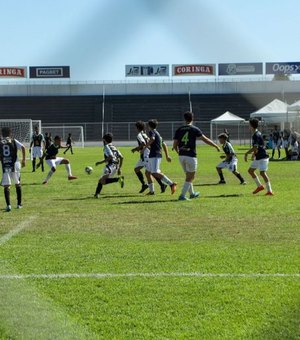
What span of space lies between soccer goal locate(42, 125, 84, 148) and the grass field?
48631mm

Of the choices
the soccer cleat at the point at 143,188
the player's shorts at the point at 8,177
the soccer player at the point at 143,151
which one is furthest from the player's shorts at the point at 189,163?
the player's shorts at the point at 8,177

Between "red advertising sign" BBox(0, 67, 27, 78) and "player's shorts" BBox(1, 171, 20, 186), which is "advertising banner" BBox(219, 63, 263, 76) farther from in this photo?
"player's shorts" BBox(1, 171, 20, 186)

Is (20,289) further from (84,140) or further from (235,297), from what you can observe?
(84,140)

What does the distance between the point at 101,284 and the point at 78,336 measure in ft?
5.23

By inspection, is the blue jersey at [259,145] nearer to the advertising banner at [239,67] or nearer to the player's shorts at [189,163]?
the player's shorts at [189,163]

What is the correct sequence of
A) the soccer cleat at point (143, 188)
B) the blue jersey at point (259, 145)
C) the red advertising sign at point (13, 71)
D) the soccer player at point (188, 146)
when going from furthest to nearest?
1. the soccer cleat at point (143, 188)
2. the blue jersey at point (259, 145)
3. the soccer player at point (188, 146)
4. the red advertising sign at point (13, 71)

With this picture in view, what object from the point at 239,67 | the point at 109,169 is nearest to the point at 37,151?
the point at 109,169

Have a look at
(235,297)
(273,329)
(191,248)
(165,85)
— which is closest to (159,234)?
(191,248)

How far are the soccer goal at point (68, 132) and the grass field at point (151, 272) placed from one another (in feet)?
160

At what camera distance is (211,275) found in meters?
6.55

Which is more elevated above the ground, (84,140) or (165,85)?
(165,85)

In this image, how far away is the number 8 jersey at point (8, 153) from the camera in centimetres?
1239

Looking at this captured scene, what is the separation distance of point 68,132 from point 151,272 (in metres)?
56.4

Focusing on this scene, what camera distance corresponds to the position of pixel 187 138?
44.4 ft
